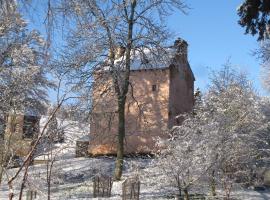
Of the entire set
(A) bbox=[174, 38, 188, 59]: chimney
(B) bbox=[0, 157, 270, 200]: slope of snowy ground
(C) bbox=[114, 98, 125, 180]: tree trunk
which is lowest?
(B) bbox=[0, 157, 270, 200]: slope of snowy ground

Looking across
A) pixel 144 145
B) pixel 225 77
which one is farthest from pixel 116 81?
pixel 225 77

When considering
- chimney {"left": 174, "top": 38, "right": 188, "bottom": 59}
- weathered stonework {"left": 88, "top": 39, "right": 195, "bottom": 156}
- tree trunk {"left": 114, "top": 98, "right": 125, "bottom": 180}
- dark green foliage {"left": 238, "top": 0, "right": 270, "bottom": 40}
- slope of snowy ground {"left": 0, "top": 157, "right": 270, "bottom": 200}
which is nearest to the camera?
dark green foliage {"left": 238, "top": 0, "right": 270, "bottom": 40}

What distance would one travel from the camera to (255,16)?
11.6 m

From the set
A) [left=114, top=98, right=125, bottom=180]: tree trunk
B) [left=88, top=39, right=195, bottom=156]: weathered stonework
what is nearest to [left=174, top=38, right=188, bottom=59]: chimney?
[left=88, top=39, right=195, bottom=156]: weathered stonework

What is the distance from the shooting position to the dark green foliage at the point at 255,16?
36.5 ft

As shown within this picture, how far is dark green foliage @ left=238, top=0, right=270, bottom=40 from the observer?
1113 centimetres

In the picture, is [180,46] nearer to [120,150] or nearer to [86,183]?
[120,150]

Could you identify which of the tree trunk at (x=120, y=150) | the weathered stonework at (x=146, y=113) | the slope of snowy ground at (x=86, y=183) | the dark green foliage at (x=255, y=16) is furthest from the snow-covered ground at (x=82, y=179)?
the dark green foliage at (x=255, y=16)

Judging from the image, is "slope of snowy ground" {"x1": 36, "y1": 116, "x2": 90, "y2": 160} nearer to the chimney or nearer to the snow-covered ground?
the snow-covered ground

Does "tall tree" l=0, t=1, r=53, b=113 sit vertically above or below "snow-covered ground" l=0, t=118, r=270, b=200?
above

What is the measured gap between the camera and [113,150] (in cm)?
3716

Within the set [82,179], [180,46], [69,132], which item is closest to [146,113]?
[180,46]

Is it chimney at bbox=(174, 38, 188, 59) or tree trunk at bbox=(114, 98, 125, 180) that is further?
chimney at bbox=(174, 38, 188, 59)

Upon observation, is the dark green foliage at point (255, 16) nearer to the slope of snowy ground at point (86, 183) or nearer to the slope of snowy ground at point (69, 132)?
the slope of snowy ground at point (86, 183)
